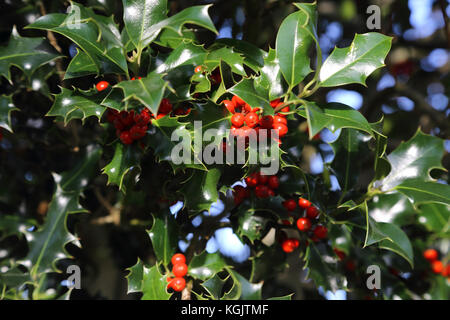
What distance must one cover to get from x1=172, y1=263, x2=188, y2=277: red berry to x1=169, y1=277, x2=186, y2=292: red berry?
0.04 ft

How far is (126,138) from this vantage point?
1.21 m

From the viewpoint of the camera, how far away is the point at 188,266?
4.40 ft

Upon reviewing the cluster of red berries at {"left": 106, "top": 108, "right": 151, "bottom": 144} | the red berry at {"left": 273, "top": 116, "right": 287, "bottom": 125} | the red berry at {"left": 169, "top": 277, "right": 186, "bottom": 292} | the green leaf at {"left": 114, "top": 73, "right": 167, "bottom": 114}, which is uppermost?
the green leaf at {"left": 114, "top": 73, "right": 167, "bottom": 114}

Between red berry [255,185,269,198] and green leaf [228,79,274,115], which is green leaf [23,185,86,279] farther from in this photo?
green leaf [228,79,274,115]

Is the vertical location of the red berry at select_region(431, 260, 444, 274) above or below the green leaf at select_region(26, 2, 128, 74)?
below

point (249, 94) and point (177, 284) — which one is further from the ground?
point (249, 94)

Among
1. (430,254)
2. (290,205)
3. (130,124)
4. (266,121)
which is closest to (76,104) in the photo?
(130,124)

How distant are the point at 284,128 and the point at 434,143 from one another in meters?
0.61

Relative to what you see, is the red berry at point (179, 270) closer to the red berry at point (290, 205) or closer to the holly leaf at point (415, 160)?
the red berry at point (290, 205)

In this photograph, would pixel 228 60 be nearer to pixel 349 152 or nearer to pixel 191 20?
pixel 191 20

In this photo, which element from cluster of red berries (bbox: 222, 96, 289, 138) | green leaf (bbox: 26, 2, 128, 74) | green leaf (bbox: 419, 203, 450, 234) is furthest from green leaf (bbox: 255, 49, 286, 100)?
green leaf (bbox: 419, 203, 450, 234)

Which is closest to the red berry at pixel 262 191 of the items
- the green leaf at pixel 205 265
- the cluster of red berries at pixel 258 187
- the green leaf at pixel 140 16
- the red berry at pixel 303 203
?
the cluster of red berries at pixel 258 187

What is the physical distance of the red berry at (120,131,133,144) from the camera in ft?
3.96

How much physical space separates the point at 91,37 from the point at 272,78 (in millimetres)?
486
